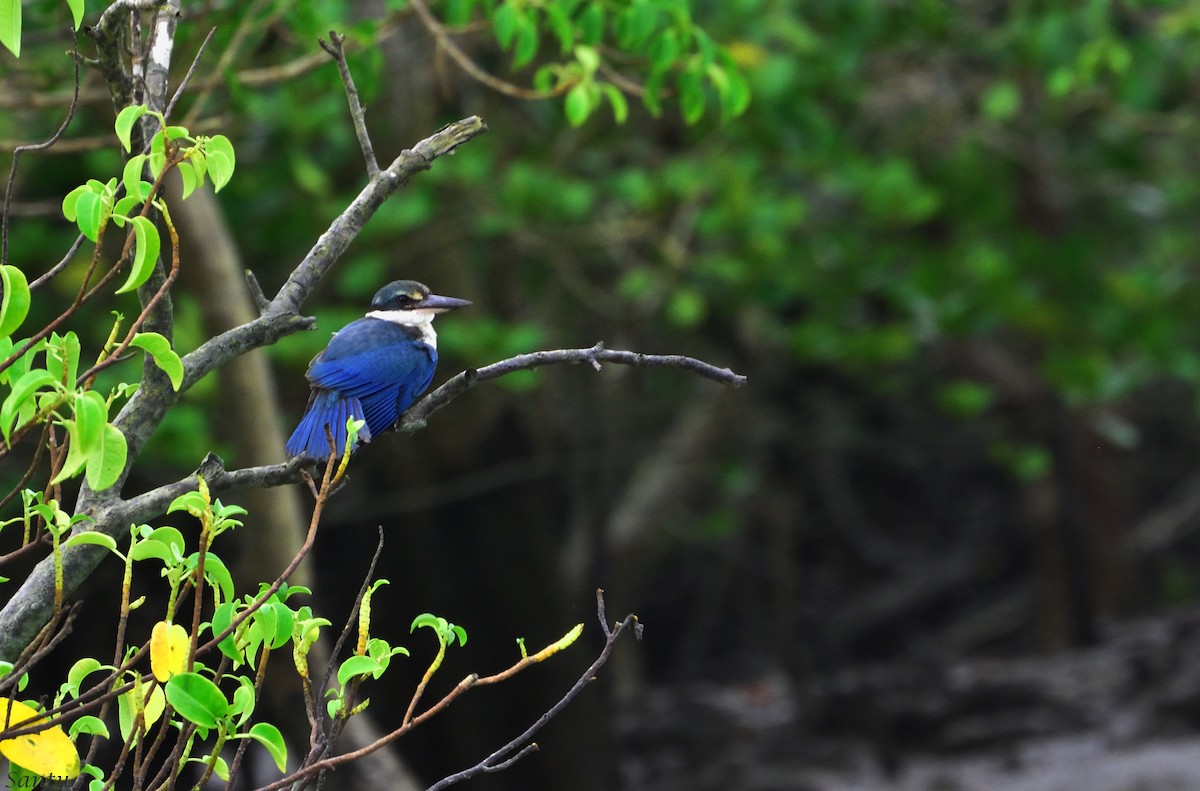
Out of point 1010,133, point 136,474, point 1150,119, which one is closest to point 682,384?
point 1010,133

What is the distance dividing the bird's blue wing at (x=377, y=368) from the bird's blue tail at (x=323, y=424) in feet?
0.13

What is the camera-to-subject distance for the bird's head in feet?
13.7

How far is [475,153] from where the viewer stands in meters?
6.22

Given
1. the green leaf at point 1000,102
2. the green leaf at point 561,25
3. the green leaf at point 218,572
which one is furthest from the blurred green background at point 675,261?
the green leaf at point 218,572

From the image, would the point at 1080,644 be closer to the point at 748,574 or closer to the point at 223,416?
the point at 748,574

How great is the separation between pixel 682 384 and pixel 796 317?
4.06ft

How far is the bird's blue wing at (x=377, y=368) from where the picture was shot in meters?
3.48

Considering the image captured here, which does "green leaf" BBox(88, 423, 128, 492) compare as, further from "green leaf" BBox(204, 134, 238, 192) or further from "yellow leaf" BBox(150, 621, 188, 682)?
"green leaf" BBox(204, 134, 238, 192)

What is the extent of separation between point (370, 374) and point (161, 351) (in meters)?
1.93

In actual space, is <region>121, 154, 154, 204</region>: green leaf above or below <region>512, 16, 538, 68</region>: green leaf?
below

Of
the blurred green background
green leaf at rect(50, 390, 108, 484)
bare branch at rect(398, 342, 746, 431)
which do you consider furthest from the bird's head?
green leaf at rect(50, 390, 108, 484)

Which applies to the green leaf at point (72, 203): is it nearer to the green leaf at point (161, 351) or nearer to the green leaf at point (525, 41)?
the green leaf at point (161, 351)

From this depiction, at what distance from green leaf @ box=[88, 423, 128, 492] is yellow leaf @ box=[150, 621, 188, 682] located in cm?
17

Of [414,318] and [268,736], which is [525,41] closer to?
[414,318]
